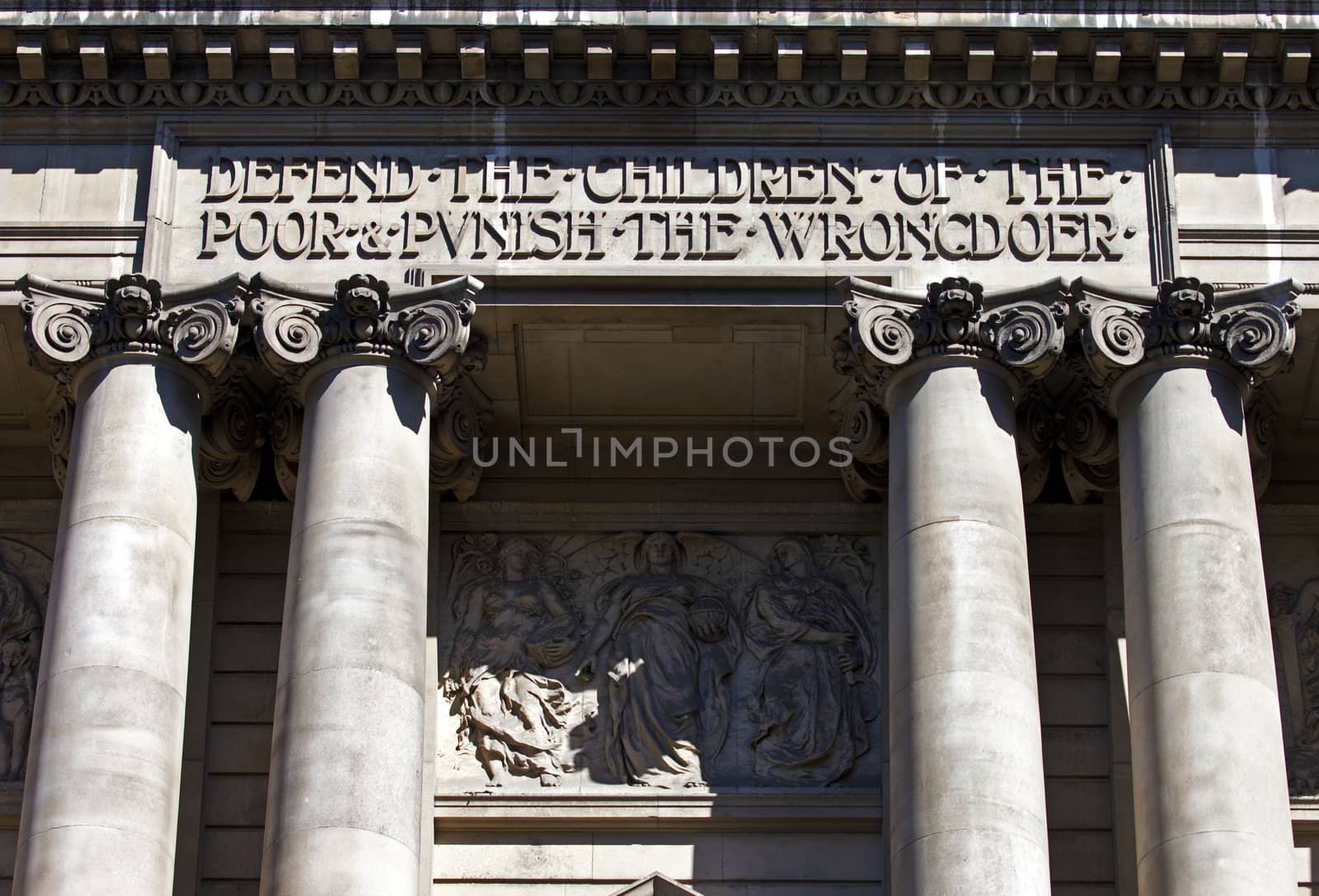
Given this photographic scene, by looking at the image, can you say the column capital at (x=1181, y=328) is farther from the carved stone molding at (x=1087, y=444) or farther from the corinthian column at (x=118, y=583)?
the corinthian column at (x=118, y=583)

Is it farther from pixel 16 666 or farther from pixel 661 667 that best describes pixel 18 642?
pixel 661 667

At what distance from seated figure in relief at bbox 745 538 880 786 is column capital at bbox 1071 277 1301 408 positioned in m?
3.82

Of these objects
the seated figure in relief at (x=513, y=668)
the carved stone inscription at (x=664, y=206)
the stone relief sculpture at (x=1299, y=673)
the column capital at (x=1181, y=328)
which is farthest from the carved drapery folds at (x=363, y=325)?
the stone relief sculpture at (x=1299, y=673)

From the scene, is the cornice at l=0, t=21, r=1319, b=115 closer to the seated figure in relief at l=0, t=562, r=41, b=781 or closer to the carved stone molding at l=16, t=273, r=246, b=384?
the carved stone molding at l=16, t=273, r=246, b=384

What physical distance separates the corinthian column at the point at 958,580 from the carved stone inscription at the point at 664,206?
1020 millimetres

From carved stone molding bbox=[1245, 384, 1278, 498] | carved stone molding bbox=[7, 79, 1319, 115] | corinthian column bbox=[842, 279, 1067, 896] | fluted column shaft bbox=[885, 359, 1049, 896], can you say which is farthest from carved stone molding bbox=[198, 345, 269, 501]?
carved stone molding bbox=[1245, 384, 1278, 498]

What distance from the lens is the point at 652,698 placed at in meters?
27.5

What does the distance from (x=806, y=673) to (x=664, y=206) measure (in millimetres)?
4859

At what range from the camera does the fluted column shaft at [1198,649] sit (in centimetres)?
2359

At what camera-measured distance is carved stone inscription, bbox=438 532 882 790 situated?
27266 mm

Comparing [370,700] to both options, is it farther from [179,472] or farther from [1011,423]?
[1011,423]

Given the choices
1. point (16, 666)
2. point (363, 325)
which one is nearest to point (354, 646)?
point (363, 325)

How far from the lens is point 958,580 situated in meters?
24.6

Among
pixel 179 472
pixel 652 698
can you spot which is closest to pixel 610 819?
pixel 652 698
